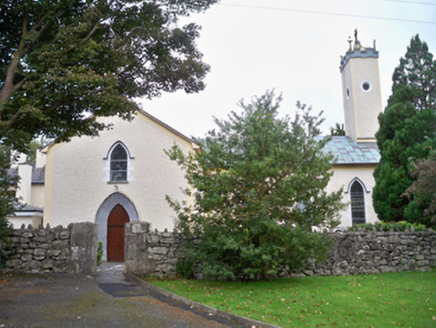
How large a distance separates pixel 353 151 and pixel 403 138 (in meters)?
5.79

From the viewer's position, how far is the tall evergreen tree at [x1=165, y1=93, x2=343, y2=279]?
1016cm

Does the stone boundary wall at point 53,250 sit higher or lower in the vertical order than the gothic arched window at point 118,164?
lower

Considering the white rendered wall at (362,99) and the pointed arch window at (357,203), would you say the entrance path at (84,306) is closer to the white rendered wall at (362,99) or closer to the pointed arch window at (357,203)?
the pointed arch window at (357,203)

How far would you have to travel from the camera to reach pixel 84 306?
8.27m

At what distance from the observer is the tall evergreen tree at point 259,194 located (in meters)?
10.2

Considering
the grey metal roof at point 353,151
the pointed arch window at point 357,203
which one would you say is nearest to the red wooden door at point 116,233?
the grey metal roof at point 353,151

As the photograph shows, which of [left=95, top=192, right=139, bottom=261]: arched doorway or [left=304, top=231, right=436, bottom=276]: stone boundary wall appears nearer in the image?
[left=304, top=231, right=436, bottom=276]: stone boundary wall

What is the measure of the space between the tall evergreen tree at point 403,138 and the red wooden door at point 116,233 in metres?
12.4

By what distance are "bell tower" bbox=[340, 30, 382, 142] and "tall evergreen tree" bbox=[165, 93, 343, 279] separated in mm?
17211

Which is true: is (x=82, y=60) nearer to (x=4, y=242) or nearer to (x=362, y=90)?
(x=4, y=242)

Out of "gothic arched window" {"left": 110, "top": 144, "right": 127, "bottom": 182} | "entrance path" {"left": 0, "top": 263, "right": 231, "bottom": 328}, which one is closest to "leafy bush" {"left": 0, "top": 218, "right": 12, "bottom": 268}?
"entrance path" {"left": 0, "top": 263, "right": 231, "bottom": 328}

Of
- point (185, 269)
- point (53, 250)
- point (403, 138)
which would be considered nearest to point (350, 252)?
point (185, 269)

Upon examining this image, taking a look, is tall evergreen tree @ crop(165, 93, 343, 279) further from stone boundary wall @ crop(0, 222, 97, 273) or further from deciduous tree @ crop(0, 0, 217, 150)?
stone boundary wall @ crop(0, 222, 97, 273)

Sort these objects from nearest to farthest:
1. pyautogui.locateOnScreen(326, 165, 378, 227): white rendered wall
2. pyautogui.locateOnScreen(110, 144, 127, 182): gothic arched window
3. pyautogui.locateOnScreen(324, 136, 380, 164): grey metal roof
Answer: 1. pyautogui.locateOnScreen(110, 144, 127, 182): gothic arched window
2. pyautogui.locateOnScreen(326, 165, 378, 227): white rendered wall
3. pyautogui.locateOnScreen(324, 136, 380, 164): grey metal roof
